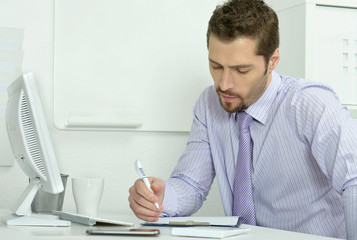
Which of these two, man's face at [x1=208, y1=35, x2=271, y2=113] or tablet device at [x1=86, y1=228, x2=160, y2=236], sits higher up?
man's face at [x1=208, y1=35, x2=271, y2=113]

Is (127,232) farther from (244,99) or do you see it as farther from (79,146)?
(79,146)

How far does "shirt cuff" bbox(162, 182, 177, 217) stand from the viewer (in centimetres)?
179

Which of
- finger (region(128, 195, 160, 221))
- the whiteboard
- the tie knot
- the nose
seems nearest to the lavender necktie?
the tie knot

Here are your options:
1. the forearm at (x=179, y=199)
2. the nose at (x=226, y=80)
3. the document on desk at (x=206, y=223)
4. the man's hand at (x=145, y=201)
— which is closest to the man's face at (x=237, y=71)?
the nose at (x=226, y=80)

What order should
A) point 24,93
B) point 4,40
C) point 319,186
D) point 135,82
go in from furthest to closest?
point 135,82
point 4,40
point 319,186
point 24,93

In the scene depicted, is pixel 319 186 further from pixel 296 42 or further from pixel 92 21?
pixel 92 21

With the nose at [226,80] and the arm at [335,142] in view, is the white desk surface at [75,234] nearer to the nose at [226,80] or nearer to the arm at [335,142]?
the arm at [335,142]

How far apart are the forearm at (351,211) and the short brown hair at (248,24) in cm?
59

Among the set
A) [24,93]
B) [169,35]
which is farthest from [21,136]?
[169,35]

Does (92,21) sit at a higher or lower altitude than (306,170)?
higher

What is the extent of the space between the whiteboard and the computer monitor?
28.3 inches

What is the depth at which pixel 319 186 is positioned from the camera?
179 centimetres

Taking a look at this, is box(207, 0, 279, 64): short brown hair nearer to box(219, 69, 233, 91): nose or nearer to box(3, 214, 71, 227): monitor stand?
box(219, 69, 233, 91): nose

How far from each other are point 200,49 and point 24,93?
121 cm
